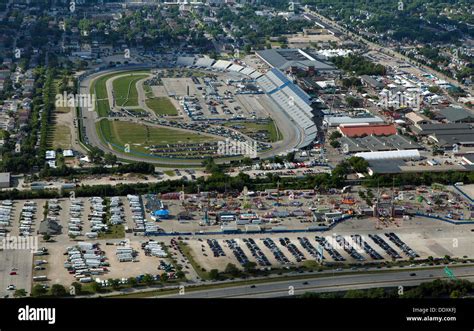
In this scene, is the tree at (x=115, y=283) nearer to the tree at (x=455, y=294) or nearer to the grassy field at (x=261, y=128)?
the tree at (x=455, y=294)

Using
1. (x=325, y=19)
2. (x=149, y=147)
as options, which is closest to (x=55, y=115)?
(x=149, y=147)

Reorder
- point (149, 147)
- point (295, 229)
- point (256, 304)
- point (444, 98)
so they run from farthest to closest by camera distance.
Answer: point (444, 98), point (149, 147), point (295, 229), point (256, 304)

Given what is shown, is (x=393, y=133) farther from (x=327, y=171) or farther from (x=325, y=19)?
(x=325, y=19)

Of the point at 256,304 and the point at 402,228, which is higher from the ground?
the point at 256,304

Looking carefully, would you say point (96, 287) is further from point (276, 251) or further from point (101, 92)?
point (101, 92)

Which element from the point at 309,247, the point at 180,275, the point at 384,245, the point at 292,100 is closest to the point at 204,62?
the point at 292,100

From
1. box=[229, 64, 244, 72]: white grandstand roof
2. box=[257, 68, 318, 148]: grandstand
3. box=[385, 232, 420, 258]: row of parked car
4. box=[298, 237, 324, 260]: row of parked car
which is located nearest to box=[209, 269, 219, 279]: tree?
box=[298, 237, 324, 260]: row of parked car
